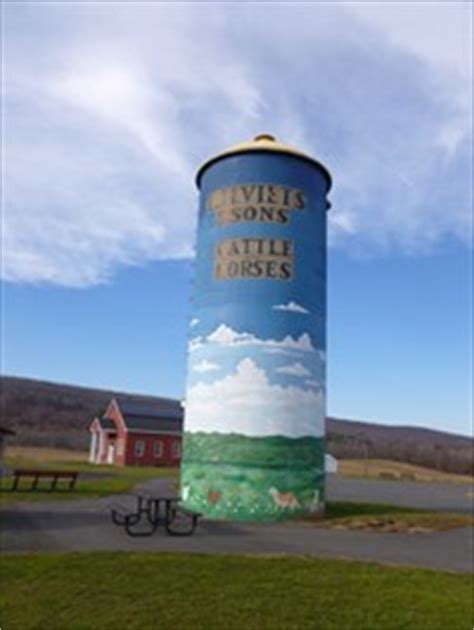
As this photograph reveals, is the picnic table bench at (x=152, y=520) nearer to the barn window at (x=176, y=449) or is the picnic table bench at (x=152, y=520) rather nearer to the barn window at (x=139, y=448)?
the barn window at (x=139, y=448)

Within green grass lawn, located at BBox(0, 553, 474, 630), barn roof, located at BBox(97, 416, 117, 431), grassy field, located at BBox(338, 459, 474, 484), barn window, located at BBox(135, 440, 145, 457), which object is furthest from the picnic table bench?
grassy field, located at BBox(338, 459, 474, 484)

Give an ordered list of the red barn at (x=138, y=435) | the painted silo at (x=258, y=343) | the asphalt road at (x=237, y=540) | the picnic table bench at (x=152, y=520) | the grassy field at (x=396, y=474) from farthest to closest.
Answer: the grassy field at (x=396, y=474) → the red barn at (x=138, y=435) → the painted silo at (x=258, y=343) → the picnic table bench at (x=152, y=520) → the asphalt road at (x=237, y=540)

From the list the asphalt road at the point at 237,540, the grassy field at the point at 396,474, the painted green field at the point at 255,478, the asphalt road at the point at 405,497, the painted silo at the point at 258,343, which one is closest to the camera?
the asphalt road at the point at 237,540

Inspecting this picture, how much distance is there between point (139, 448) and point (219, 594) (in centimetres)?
4501

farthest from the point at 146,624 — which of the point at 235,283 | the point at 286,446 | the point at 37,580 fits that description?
the point at 235,283

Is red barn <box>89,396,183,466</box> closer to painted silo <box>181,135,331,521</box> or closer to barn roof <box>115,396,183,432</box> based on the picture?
barn roof <box>115,396,183,432</box>

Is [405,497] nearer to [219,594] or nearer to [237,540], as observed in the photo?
[237,540]

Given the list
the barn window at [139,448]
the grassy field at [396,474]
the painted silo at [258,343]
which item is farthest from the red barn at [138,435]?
the painted silo at [258,343]

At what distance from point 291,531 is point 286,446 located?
308cm

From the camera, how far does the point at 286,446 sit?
65.2ft

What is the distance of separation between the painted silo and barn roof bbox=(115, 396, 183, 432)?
3329cm

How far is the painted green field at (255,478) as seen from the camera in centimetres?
1945

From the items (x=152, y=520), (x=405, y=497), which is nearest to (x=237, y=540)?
(x=152, y=520)

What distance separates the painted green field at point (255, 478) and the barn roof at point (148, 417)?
112ft
